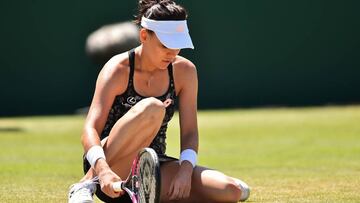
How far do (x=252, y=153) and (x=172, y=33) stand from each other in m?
4.18

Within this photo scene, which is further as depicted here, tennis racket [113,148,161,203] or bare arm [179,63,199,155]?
bare arm [179,63,199,155]

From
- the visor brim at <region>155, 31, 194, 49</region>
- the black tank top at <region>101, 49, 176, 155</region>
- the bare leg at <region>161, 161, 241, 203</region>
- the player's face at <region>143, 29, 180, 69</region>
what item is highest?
the visor brim at <region>155, 31, 194, 49</region>

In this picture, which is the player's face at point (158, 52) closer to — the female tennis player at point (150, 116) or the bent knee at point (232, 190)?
the female tennis player at point (150, 116)

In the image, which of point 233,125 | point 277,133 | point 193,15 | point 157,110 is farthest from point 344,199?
point 193,15

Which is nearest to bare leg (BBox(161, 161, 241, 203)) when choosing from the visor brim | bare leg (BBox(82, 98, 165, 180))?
bare leg (BBox(82, 98, 165, 180))

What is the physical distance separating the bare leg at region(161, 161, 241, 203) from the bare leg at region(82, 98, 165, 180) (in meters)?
0.25

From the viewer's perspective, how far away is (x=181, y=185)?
4.47 m

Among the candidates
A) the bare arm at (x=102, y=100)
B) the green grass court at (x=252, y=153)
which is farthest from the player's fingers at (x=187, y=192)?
the green grass court at (x=252, y=153)

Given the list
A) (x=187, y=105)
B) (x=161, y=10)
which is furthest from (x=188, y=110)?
(x=161, y=10)

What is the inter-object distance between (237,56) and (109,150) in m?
11.2

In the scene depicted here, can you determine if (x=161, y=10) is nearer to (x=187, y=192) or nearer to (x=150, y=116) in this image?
(x=150, y=116)

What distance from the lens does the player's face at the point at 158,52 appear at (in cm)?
452

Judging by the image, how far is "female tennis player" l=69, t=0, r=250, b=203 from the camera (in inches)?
174

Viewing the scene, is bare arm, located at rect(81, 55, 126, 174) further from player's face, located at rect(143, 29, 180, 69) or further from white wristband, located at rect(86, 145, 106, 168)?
player's face, located at rect(143, 29, 180, 69)
